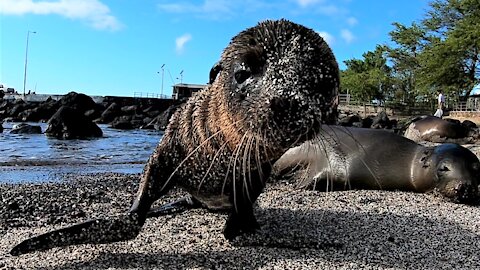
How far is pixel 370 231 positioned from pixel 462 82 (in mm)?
39179

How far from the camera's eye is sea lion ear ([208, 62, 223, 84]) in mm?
3404

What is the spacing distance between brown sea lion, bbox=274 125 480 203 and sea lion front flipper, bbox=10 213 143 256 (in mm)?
3066

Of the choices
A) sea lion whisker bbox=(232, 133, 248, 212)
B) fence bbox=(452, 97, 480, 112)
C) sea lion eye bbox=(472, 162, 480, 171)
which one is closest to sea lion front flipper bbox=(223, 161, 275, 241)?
sea lion whisker bbox=(232, 133, 248, 212)

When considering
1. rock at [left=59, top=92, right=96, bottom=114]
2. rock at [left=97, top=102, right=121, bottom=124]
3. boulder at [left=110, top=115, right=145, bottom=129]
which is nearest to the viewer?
boulder at [left=110, top=115, right=145, bottom=129]

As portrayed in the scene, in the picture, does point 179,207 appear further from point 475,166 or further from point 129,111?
point 129,111

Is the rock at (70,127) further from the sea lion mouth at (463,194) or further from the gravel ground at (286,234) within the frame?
the sea lion mouth at (463,194)

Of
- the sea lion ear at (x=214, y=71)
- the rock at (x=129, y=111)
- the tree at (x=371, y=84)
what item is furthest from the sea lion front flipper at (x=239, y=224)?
the tree at (x=371, y=84)

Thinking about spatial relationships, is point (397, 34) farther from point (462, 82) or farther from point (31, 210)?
point (31, 210)

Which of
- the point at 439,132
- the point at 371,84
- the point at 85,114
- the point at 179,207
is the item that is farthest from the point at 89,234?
the point at 371,84

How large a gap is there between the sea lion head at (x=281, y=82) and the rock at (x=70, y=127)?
2195cm

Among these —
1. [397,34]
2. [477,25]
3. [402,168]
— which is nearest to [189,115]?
[402,168]

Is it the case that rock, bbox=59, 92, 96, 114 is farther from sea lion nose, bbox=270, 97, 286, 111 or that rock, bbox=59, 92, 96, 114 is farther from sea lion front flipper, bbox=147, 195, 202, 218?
sea lion nose, bbox=270, 97, 286, 111

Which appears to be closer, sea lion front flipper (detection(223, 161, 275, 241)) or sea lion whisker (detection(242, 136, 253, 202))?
sea lion whisker (detection(242, 136, 253, 202))

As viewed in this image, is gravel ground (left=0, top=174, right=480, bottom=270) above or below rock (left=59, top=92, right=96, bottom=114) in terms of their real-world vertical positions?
below
